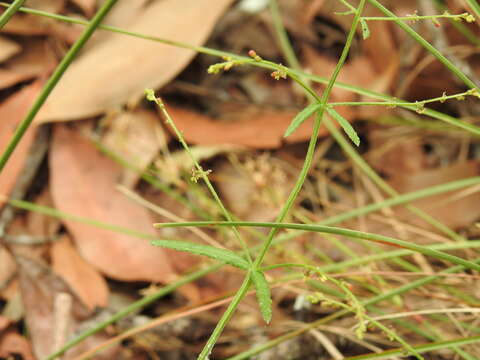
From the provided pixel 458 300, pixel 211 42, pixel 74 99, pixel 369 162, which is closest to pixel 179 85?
pixel 211 42

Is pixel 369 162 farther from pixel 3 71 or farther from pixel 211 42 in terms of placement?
pixel 3 71

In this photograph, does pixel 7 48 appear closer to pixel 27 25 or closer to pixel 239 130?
pixel 27 25

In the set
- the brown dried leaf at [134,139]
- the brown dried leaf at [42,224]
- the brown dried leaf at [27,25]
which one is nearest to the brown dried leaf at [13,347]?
the brown dried leaf at [42,224]

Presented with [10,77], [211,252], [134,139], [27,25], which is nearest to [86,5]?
[27,25]

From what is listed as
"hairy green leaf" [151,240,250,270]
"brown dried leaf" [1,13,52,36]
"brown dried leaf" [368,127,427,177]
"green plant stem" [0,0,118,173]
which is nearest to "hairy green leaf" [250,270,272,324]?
"hairy green leaf" [151,240,250,270]

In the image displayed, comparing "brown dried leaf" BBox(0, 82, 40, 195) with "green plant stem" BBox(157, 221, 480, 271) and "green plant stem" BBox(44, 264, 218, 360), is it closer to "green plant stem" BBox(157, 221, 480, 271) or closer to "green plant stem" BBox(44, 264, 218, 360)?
"green plant stem" BBox(44, 264, 218, 360)

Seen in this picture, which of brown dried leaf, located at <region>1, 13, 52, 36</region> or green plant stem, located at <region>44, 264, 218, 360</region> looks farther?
brown dried leaf, located at <region>1, 13, 52, 36</region>
